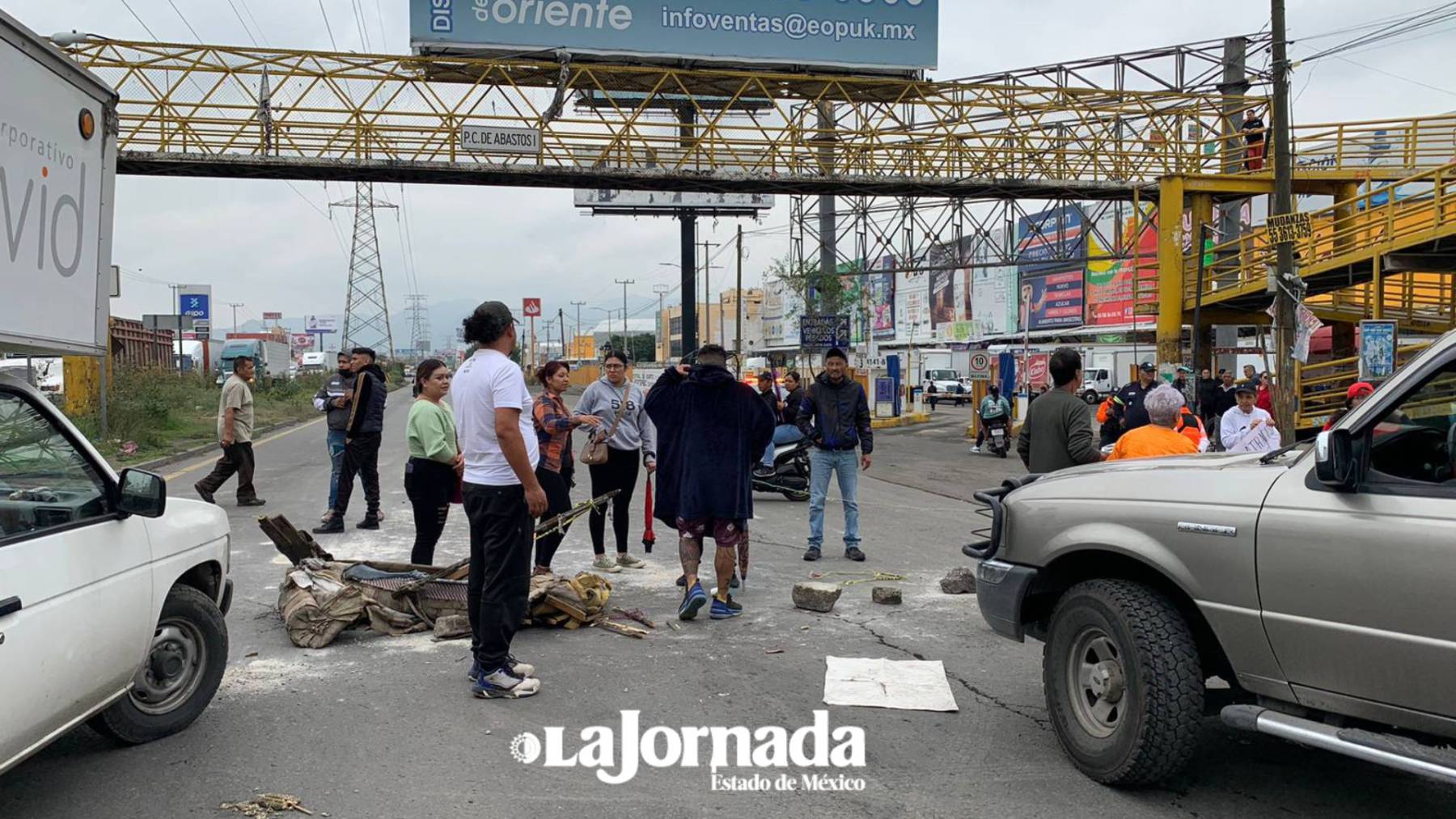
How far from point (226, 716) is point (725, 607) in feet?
10.1

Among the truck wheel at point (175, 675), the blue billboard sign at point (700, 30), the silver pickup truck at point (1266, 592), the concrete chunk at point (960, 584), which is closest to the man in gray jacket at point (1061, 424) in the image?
the concrete chunk at point (960, 584)

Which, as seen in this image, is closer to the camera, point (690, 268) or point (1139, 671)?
point (1139, 671)

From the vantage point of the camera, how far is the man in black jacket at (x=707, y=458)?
6625 millimetres

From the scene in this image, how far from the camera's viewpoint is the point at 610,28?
21016mm

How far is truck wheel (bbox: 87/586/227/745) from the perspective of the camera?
4285mm

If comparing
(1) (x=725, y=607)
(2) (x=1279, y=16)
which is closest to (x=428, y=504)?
(1) (x=725, y=607)

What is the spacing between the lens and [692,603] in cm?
662

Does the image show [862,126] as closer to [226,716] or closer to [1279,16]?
[1279,16]

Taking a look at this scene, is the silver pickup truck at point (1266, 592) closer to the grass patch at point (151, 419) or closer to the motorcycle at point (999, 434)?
the grass patch at point (151, 419)

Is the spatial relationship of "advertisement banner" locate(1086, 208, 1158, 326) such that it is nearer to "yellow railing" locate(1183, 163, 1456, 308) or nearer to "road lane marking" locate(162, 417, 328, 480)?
"yellow railing" locate(1183, 163, 1456, 308)

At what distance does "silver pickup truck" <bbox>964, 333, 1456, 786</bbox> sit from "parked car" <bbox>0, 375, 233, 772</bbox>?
3.66 meters

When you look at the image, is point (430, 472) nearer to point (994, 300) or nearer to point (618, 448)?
point (618, 448)

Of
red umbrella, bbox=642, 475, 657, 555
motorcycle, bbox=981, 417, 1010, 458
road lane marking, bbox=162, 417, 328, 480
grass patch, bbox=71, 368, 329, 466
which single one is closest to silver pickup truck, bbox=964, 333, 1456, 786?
red umbrella, bbox=642, 475, 657, 555

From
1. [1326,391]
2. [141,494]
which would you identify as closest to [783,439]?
[141,494]
